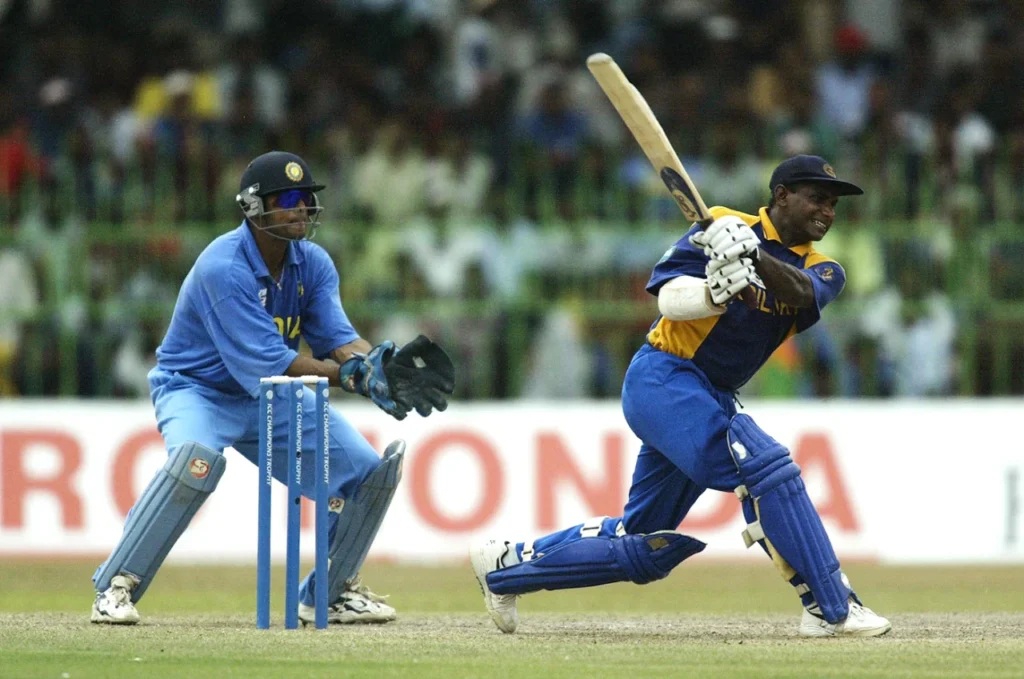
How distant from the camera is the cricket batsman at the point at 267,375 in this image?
267 inches

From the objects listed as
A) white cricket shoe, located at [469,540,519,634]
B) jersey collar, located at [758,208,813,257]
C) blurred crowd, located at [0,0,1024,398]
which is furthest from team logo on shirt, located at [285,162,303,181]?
blurred crowd, located at [0,0,1024,398]

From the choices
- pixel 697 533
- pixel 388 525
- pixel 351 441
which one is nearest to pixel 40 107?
pixel 388 525

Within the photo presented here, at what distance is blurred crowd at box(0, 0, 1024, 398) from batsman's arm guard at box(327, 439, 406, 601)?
5488 millimetres

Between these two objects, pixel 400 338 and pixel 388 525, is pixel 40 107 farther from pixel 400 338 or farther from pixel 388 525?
pixel 388 525

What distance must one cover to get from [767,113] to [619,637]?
800 centimetres

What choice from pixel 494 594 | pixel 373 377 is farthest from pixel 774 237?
pixel 494 594

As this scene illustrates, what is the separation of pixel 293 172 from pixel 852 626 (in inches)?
113

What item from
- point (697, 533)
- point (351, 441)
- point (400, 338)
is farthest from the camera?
point (400, 338)

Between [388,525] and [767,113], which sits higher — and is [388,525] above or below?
below

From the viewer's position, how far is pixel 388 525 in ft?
37.5

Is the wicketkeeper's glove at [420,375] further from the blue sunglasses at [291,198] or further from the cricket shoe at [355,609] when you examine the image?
the cricket shoe at [355,609]

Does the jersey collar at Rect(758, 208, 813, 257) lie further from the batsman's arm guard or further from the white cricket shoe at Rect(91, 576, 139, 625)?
the white cricket shoe at Rect(91, 576, 139, 625)

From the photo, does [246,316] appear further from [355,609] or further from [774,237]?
[774,237]

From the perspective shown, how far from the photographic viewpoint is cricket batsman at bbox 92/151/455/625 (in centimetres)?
677
